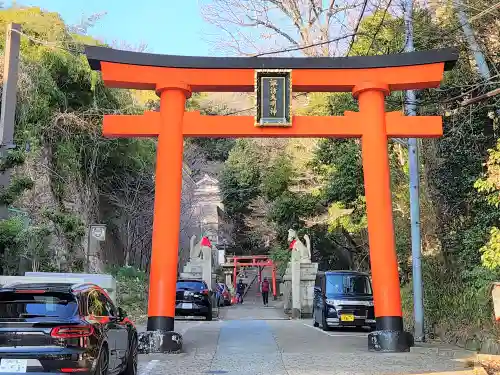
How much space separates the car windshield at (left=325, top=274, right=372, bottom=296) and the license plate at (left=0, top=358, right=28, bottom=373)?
1254 cm

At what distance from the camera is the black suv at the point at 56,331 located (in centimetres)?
588

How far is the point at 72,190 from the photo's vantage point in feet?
68.1

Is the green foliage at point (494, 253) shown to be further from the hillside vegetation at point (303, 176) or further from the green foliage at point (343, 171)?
the green foliage at point (343, 171)

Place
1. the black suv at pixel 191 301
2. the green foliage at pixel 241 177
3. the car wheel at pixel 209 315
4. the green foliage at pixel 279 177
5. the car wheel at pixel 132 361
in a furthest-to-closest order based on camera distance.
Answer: the green foliage at pixel 241 177 → the green foliage at pixel 279 177 → the car wheel at pixel 209 315 → the black suv at pixel 191 301 → the car wheel at pixel 132 361

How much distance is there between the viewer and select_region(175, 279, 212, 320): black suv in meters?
21.0

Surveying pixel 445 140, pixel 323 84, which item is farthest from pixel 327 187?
pixel 323 84

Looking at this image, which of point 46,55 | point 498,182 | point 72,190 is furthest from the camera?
point 72,190

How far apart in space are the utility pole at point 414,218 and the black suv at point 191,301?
958cm

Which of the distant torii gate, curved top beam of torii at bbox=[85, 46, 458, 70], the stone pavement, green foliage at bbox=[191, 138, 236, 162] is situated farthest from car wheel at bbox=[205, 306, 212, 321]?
green foliage at bbox=[191, 138, 236, 162]

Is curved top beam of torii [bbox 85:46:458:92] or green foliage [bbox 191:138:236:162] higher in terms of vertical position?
green foliage [bbox 191:138:236:162]

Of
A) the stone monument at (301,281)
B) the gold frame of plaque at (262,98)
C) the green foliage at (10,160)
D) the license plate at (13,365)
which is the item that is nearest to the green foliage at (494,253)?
the gold frame of plaque at (262,98)

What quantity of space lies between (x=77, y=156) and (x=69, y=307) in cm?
1544

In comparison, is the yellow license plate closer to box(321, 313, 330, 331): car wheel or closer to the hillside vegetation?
box(321, 313, 330, 331): car wheel

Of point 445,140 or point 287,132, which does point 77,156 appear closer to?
point 287,132
